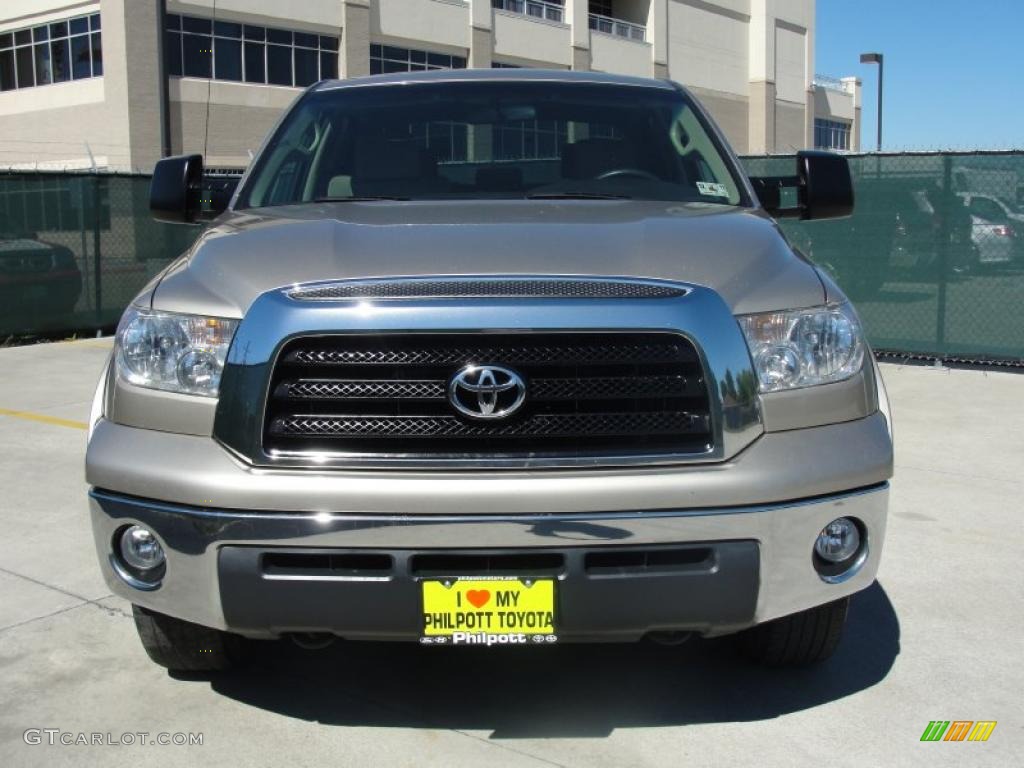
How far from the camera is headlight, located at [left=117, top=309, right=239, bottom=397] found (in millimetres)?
3119

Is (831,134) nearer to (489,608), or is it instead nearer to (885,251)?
(885,251)

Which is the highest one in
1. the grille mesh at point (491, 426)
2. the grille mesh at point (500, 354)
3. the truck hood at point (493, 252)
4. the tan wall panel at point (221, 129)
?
the tan wall panel at point (221, 129)

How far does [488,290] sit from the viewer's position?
3021 mm

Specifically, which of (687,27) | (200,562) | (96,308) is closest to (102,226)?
(96,308)

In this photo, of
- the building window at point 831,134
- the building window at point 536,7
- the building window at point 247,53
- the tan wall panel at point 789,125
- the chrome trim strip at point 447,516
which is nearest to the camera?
the chrome trim strip at point 447,516

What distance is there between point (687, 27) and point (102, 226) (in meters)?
44.3

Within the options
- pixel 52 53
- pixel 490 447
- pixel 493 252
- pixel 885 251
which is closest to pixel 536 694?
pixel 490 447

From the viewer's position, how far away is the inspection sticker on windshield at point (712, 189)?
4371 millimetres

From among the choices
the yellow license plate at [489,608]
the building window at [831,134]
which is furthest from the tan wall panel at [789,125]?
the yellow license plate at [489,608]

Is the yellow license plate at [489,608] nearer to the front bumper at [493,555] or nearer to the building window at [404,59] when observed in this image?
the front bumper at [493,555]

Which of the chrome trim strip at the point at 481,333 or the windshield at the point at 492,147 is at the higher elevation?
the windshield at the point at 492,147

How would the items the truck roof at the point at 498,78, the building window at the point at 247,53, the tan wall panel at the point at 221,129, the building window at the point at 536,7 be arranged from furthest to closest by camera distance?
the building window at the point at 536,7
the building window at the point at 247,53
the tan wall panel at the point at 221,129
the truck roof at the point at 498,78

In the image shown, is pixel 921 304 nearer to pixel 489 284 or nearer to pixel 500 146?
pixel 500 146

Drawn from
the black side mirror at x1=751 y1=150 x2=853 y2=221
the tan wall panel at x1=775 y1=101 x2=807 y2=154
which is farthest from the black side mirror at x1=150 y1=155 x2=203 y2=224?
the tan wall panel at x1=775 y1=101 x2=807 y2=154
